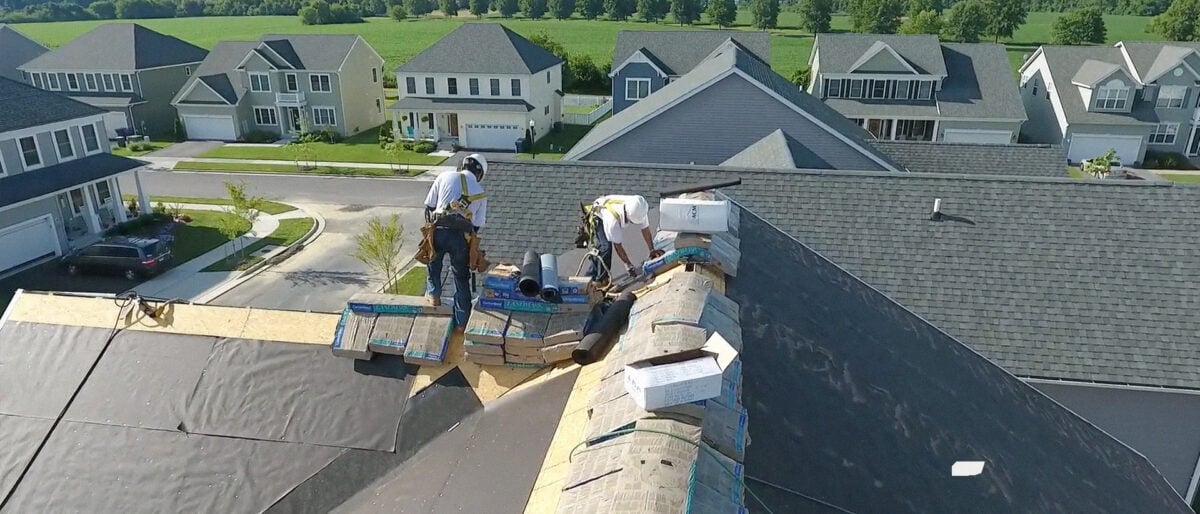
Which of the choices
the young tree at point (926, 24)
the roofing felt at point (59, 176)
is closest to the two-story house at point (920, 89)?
the young tree at point (926, 24)

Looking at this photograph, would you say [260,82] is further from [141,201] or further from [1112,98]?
[1112,98]

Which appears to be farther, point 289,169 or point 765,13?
point 765,13

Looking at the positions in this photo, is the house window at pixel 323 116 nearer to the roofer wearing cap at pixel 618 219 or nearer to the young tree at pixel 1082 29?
the roofer wearing cap at pixel 618 219

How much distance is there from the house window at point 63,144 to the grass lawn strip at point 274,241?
341 inches

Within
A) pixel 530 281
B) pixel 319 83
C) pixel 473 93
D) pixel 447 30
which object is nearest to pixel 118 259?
pixel 530 281

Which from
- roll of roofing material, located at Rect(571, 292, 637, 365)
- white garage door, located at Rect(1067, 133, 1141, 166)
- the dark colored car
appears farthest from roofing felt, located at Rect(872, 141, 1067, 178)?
the dark colored car

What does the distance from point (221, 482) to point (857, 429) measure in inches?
222

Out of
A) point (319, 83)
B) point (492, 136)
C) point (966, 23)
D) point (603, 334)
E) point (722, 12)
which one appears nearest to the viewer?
point (603, 334)

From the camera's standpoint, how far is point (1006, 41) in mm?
95312

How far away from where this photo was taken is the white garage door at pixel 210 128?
48.4 m

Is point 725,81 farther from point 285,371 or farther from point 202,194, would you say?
point 202,194

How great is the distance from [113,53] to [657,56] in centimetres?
3752

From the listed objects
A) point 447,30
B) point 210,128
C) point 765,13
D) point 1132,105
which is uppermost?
point 765,13

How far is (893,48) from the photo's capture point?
44.7m
